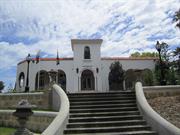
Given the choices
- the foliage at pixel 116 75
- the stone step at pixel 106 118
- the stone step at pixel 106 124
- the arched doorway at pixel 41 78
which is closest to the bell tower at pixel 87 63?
the foliage at pixel 116 75

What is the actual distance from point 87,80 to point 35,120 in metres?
17.9

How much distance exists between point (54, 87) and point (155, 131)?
6.12 m

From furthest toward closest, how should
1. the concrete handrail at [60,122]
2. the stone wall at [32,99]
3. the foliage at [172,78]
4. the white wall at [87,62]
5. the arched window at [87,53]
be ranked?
the arched window at [87,53] → the white wall at [87,62] → the foliage at [172,78] → the stone wall at [32,99] → the concrete handrail at [60,122]

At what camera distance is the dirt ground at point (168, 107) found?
9094 mm

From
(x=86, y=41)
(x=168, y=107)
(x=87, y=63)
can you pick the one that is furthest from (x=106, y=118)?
(x=86, y=41)

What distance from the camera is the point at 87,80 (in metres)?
28.2

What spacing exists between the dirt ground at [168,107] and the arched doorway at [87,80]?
54.4ft

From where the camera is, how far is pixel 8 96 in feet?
45.0

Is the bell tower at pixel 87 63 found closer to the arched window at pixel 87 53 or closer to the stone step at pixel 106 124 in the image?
the arched window at pixel 87 53

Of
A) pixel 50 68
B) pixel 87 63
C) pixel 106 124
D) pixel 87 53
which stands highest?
pixel 87 53

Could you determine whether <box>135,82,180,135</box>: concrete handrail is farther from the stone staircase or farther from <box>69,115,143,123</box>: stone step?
<box>69,115,143,123</box>: stone step

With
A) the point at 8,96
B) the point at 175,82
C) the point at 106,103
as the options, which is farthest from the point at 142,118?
the point at 175,82

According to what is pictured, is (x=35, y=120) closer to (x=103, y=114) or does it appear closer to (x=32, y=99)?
(x=32, y=99)

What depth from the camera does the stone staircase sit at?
8.27 metres
